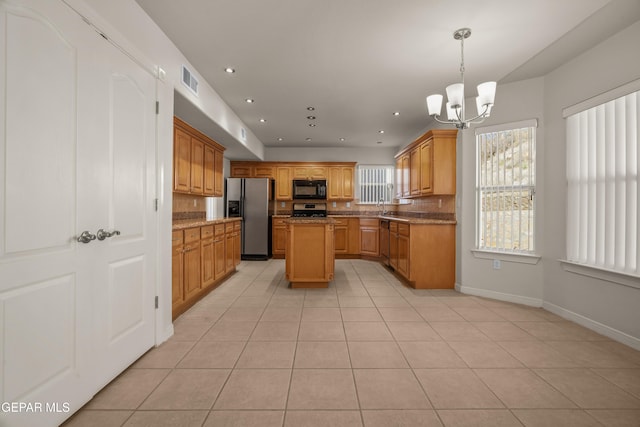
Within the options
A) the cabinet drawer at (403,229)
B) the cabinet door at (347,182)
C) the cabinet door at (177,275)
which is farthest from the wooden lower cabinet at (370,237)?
the cabinet door at (177,275)

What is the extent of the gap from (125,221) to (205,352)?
1196 millimetres

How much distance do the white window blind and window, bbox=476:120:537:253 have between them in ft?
1.49

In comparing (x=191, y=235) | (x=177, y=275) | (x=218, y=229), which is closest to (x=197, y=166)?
(x=218, y=229)

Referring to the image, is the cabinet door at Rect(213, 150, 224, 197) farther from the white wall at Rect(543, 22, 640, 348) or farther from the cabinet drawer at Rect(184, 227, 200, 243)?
the white wall at Rect(543, 22, 640, 348)

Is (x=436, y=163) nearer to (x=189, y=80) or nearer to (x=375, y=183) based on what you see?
(x=375, y=183)

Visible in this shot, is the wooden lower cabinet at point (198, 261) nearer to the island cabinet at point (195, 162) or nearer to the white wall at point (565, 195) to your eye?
the island cabinet at point (195, 162)

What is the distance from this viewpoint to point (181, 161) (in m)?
3.62

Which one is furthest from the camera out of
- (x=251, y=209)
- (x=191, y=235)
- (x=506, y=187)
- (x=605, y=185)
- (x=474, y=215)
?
(x=251, y=209)

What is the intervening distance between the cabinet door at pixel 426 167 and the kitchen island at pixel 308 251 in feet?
5.60

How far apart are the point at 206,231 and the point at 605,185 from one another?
14.4 ft

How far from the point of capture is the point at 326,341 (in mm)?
2541

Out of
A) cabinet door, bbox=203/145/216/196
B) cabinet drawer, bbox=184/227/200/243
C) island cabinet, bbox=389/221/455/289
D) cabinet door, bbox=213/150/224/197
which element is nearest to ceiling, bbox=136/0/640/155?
cabinet door, bbox=203/145/216/196

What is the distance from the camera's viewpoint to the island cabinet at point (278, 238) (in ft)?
22.3

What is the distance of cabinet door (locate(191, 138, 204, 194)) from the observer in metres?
3.96
